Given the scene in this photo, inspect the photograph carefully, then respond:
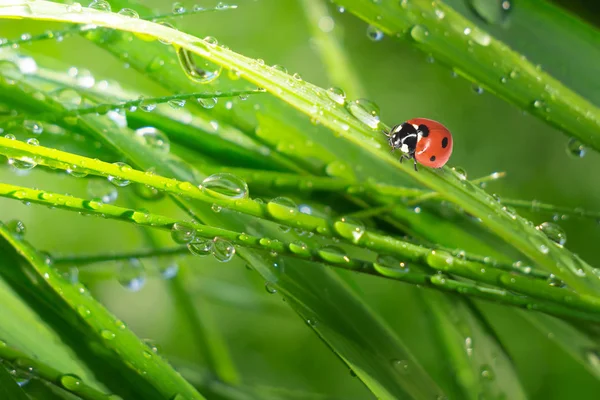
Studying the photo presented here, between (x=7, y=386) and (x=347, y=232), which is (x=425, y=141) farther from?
(x=7, y=386)

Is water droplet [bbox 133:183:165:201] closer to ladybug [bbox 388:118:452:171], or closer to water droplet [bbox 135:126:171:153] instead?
water droplet [bbox 135:126:171:153]

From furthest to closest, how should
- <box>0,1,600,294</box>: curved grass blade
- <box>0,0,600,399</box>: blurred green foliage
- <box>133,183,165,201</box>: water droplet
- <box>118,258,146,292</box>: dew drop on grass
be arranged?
<box>0,0,600,399</box>: blurred green foliage < <box>118,258,146,292</box>: dew drop on grass < <box>133,183,165,201</box>: water droplet < <box>0,1,600,294</box>: curved grass blade

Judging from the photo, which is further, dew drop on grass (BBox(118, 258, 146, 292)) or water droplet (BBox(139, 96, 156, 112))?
dew drop on grass (BBox(118, 258, 146, 292))

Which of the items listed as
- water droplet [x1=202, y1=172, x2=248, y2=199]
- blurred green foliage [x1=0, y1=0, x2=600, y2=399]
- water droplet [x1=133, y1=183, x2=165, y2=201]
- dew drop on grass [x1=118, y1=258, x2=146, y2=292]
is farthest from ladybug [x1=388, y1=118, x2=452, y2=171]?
blurred green foliage [x1=0, y1=0, x2=600, y2=399]

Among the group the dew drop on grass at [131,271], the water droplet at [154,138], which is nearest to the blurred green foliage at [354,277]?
the dew drop on grass at [131,271]

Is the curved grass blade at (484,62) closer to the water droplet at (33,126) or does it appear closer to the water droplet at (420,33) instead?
the water droplet at (420,33)

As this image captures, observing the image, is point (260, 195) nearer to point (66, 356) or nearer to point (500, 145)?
point (66, 356)
